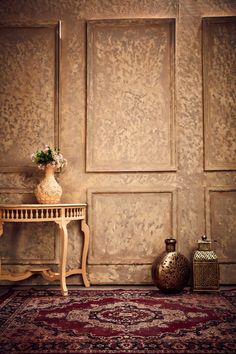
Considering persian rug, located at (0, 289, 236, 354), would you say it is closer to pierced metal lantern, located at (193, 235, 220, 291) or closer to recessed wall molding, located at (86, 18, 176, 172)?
pierced metal lantern, located at (193, 235, 220, 291)

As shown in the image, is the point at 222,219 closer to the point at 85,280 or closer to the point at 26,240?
the point at 85,280

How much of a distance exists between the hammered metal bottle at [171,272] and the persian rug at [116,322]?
0.27 feet

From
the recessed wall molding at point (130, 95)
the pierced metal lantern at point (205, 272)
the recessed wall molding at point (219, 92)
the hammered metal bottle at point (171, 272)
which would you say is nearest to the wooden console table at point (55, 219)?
the recessed wall molding at point (130, 95)

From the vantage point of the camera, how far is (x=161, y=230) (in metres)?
3.63

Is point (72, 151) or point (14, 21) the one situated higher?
point (14, 21)

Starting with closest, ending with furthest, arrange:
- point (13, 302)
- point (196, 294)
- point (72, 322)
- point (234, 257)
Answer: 1. point (72, 322)
2. point (13, 302)
3. point (196, 294)
4. point (234, 257)

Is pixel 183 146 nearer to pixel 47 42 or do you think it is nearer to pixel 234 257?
pixel 234 257

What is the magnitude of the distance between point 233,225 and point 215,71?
4.70 feet

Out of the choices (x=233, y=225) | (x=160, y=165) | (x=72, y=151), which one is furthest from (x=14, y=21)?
(x=233, y=225)

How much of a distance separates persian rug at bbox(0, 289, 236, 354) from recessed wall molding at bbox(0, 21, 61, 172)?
4.30 ft

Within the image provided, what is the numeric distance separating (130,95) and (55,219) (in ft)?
4.49

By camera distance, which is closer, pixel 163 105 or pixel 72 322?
pixel 72 322

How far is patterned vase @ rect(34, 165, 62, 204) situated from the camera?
3359mm

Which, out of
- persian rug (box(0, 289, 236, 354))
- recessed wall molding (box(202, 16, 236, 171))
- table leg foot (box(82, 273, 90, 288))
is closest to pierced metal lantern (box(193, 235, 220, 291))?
persian rug (box(0, 289, 236, 354))
